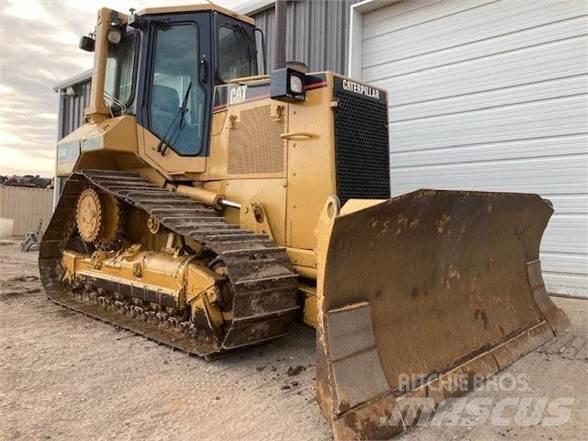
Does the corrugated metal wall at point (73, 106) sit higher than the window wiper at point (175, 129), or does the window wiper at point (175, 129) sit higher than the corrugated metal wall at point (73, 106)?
the corrugated metal wall at point (73, 106)

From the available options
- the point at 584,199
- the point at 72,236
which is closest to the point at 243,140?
the point at 72,236

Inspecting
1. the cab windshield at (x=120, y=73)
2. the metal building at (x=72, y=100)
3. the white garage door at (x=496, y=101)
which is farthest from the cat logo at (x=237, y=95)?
the metal building at (x=72, y=100)

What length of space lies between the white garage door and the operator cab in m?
3.16

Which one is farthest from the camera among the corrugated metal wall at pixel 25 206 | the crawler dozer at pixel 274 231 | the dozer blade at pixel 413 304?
the corrugated metal wall at pixel 25 206

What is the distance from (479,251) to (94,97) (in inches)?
169

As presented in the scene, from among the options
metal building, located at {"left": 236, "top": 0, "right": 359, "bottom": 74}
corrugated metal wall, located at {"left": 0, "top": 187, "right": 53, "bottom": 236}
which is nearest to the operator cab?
metal building, located at {"left": 236, "top": 0, "right": 359, "bottom": 74}

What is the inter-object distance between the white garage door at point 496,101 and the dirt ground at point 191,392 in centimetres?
199

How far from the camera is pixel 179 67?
200 inches

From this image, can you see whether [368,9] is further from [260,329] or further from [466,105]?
[260,329]

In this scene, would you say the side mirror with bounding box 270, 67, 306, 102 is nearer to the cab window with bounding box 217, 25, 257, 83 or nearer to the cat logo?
the cat logo

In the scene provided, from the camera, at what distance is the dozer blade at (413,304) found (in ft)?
8.74

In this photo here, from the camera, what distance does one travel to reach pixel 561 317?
459 centimetres

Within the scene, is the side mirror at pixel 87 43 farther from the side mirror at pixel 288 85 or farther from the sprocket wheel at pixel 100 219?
the side mirror at pixel 288 85

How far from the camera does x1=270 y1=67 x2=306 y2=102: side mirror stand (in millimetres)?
3908
